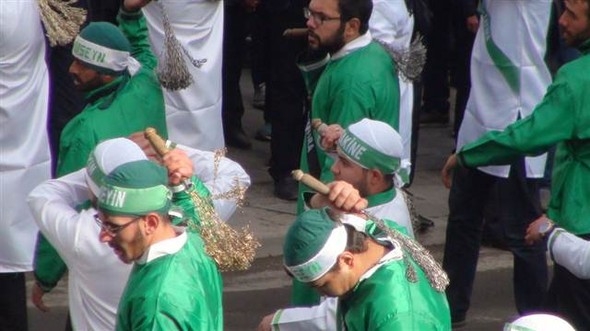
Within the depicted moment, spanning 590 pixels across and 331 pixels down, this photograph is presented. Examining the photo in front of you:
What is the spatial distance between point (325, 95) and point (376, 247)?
2205 millimetres

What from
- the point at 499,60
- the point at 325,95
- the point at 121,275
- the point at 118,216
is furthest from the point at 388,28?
the point at 118,216

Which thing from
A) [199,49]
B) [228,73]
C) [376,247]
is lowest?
[228,73]

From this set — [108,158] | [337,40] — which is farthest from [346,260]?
[337,40]

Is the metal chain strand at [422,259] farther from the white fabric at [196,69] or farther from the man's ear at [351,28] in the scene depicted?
the white fabric at [196,69]

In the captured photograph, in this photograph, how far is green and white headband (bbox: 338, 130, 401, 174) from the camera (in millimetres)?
6328

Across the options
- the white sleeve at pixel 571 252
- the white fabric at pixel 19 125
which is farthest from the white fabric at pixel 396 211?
the white fabric at pixel 19 125

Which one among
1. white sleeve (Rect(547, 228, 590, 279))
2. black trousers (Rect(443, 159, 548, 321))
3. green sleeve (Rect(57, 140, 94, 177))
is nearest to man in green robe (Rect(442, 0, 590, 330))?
white sleeve (Rect(547, 228, 590, 279))

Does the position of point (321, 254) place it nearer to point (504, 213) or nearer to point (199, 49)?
point (504, 213)

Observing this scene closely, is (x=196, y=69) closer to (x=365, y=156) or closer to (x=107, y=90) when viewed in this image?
(x=107, y=90)

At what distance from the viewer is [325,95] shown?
721 centimetres

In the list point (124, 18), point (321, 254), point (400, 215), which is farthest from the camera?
point (124, 18)

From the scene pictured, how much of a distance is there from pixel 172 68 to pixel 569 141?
7.02ft

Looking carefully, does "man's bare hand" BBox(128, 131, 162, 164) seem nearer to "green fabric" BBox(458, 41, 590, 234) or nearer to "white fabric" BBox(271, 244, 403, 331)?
"white fabric" BBox(271, 244, 403, 331)

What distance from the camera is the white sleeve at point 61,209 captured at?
5.77 meters
